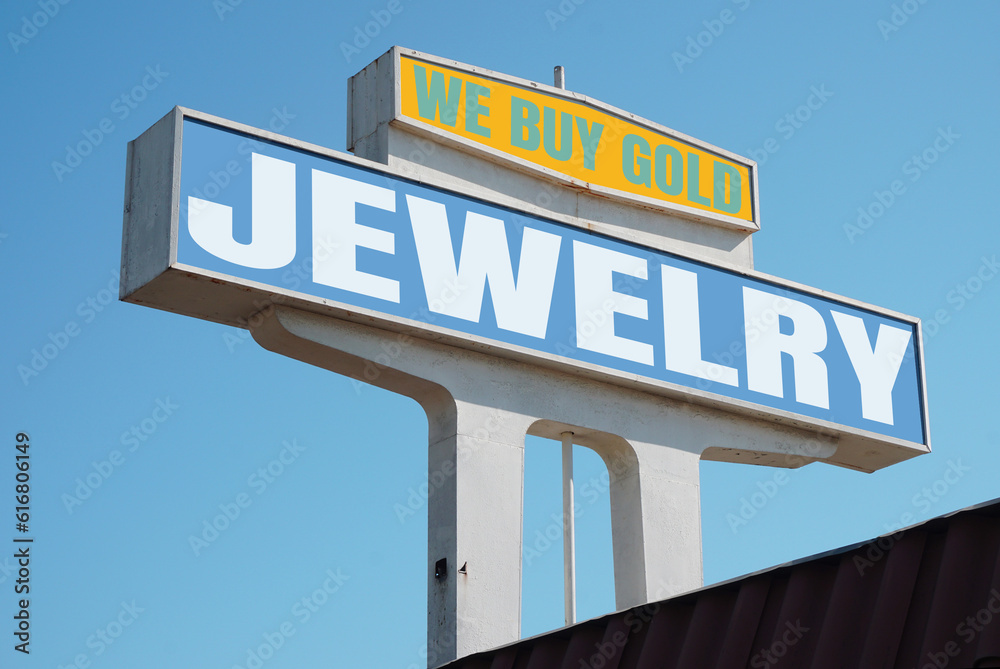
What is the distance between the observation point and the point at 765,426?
1191 cm

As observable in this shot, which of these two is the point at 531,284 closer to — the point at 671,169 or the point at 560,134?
the point at 560,134

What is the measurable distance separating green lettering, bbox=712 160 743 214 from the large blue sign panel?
87 centimetres

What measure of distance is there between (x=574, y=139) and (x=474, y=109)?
109cm

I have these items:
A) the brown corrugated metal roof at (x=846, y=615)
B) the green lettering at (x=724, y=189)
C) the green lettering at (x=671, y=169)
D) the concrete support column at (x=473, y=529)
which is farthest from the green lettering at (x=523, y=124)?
the brown corrugated metal roof at (x=846, y=615)

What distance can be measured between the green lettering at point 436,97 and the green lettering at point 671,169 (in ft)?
7.36

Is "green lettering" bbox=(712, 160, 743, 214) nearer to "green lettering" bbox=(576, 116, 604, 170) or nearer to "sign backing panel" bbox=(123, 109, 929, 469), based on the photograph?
"sign backing panel" bbox=(123, 109, 929, 469)

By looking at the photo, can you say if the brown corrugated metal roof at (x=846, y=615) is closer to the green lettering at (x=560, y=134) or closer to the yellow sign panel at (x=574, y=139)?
the yellow sign panel at (x=574, y=139)

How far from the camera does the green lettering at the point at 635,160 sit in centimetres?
1201

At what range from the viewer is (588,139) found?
11773mm

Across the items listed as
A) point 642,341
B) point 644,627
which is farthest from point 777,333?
point 644,627

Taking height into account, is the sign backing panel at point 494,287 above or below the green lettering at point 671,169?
below

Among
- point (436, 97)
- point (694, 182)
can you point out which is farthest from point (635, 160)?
point (436, 97)

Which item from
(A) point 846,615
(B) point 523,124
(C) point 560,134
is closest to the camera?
(A) point 846,615

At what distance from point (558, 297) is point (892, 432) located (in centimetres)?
383
